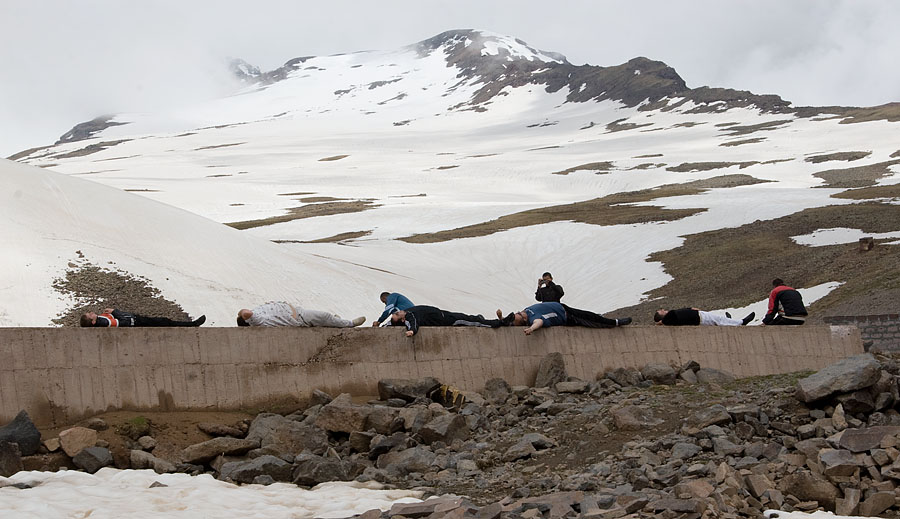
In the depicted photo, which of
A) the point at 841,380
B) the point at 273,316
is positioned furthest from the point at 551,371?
the point at 841,380

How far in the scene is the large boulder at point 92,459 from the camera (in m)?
8.95

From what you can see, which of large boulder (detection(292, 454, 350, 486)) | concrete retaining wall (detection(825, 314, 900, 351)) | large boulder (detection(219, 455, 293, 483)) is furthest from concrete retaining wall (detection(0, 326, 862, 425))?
concrete retaining wall (detection(825, 314, 900, 351))

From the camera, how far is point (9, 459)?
27.9 ft

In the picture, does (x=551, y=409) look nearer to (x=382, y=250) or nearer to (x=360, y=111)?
(x=382, y=250)

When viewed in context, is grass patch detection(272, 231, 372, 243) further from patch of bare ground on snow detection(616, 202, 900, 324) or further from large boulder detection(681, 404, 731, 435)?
large boulder detection(681, 404, 731, 435)

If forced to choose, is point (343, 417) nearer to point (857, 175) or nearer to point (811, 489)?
point (811, 489)

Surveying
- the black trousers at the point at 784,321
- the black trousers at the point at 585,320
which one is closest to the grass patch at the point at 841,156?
the black trousers at the point at 784,321

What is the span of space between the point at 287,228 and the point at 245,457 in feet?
157

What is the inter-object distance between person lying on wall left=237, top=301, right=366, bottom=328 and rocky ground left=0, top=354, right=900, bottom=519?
3.56 ft

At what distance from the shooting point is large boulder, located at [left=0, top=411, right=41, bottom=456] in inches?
349

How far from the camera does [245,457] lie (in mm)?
9523

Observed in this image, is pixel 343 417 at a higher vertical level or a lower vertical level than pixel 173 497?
higher

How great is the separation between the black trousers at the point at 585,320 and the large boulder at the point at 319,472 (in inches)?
219

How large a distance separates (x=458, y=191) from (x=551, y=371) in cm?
7033
